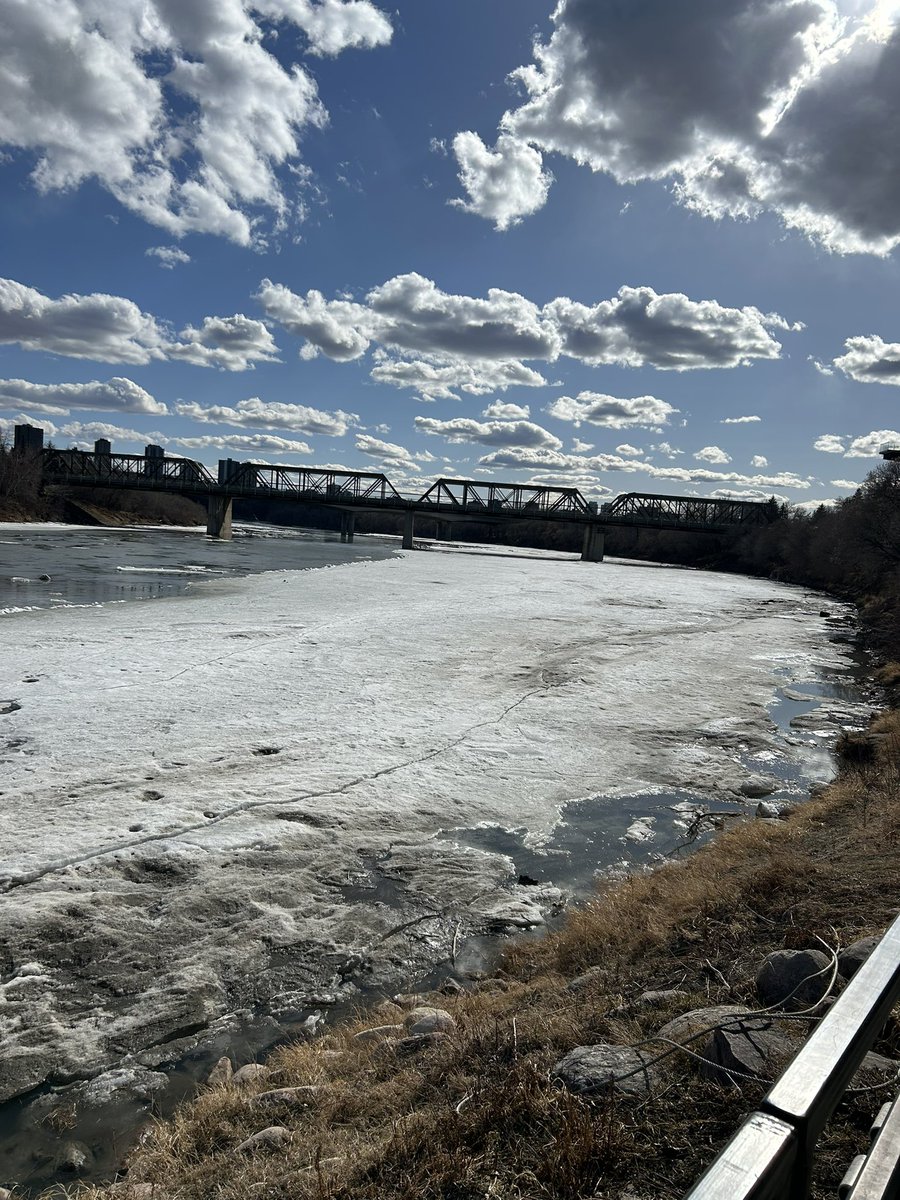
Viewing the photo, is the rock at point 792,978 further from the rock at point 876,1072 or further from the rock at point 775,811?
the rock at point 775,811

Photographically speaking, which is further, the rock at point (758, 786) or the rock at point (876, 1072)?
the rock at point (758, 786)

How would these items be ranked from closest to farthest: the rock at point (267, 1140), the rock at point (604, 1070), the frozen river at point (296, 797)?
1. the rock at point (604, 1070)
2. the rock at point (267, 1140)
3. the frozen river at point (296, 797)

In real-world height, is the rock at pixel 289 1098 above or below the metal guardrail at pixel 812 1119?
below

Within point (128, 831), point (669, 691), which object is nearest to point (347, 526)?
point (669, 691)

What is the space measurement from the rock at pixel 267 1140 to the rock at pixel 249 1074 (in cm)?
74

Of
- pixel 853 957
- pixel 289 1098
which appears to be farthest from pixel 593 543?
pixel 289 1098

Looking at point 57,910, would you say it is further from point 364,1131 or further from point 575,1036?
point 575,1036

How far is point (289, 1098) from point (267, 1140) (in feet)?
1.31

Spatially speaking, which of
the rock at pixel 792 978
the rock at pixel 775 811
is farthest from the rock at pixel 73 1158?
the rock at pixel 775 811

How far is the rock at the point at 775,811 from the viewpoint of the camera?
383 inches

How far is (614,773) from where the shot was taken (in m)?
11.5

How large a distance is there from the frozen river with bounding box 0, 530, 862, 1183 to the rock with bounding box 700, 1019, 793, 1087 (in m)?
3.03

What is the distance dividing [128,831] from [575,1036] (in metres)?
5.69

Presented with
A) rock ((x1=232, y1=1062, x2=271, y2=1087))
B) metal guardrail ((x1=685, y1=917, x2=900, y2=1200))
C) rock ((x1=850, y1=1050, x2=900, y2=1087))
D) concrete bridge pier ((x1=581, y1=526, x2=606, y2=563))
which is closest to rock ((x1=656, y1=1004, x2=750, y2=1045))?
rock ((x1=850, y1=1050, x2=900, y2=1087))
